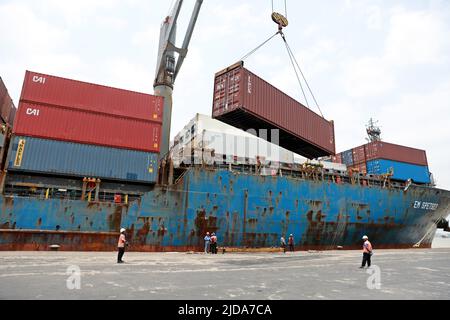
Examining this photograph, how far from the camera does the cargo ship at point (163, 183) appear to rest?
17.0 metres

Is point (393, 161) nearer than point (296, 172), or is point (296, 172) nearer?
point (296, 172)

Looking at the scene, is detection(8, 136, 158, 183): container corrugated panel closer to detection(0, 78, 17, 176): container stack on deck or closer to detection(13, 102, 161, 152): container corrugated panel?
detection(13, 102, 161, 152): container corrugated panel

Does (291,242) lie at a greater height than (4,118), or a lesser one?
lesser

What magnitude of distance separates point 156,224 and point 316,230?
12.2 metres

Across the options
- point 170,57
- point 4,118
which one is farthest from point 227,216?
point 4,118

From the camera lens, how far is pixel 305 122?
25625 mm

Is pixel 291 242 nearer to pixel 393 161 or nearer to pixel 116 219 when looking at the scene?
pixel 116 219

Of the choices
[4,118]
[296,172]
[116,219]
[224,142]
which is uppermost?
[224,142]

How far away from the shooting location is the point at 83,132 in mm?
18062

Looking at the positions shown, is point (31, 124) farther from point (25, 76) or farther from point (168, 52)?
point (168, 52)

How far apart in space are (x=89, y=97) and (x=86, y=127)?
219cm

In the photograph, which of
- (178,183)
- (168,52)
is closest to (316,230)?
(178,183)

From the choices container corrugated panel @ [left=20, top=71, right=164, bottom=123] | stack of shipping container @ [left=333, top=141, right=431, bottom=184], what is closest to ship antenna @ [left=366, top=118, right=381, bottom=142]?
stack of shipping container @ [left=333, top=141, right=431, bottom=184]

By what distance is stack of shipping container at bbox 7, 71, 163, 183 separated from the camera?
55.8ft
